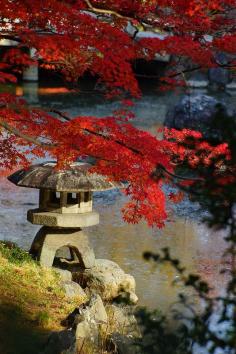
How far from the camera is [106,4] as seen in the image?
30.0ft

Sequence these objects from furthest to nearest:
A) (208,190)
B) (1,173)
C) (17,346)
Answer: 1. (1,173)
2. (17,346)
3. (208,190)

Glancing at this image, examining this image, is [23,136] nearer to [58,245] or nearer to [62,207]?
[62,207]

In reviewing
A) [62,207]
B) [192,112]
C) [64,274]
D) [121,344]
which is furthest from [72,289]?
[192,112]

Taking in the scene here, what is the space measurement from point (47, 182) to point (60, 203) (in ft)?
1.81

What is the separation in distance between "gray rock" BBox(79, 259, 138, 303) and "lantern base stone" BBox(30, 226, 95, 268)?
24 centimetres

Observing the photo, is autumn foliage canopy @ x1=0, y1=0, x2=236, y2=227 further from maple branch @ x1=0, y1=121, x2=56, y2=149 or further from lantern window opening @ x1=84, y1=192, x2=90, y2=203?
lantern window opening @ x1=84, y1=192, x2=90, y2=203

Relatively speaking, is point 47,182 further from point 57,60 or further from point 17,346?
point 17,346

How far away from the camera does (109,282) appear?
10523mm

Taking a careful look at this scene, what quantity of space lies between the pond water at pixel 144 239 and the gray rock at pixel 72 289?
995 millimetres

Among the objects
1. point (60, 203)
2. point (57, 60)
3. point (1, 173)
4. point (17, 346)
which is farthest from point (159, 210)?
point (1, 173)

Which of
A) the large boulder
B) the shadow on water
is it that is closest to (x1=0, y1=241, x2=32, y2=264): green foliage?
the shadow on water

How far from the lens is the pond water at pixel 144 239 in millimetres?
11569

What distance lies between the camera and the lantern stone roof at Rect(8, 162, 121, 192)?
10.5 m

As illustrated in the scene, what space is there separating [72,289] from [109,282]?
0.67m
